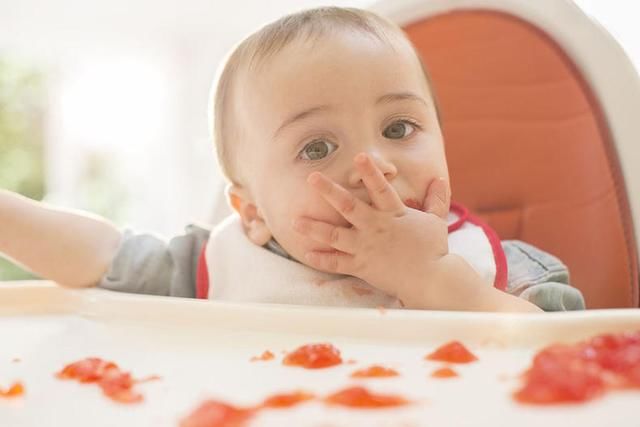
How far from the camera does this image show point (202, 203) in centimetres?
385

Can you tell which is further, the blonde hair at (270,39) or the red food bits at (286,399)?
the blonde hair at (270,39)

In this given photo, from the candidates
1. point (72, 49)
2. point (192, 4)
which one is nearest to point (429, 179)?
point (192, 4)

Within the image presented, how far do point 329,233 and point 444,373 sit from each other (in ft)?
0.98

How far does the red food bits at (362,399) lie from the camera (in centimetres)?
38

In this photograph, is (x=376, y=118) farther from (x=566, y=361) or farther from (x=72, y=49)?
(x=72, y=49)

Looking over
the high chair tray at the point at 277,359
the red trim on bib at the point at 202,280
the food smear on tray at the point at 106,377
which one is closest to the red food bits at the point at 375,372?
the high chair tray at the point at 277,359

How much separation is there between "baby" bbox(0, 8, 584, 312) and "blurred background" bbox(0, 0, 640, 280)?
2910 mm

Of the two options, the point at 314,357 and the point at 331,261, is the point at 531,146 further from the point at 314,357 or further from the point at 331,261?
the point at 314,357

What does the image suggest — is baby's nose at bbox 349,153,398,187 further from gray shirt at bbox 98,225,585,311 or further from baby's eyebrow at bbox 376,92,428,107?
gray shirt at bbox 98,225,585,311

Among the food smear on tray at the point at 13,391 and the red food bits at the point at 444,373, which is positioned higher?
the red food bits at the point at 444,373

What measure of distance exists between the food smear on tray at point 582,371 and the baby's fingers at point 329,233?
0.26 metres

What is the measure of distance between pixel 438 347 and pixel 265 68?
418 millimetres

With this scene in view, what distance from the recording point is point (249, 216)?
0.90m

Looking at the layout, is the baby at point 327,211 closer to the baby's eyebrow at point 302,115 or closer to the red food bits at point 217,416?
the baby's eyebrow at point 302,115
